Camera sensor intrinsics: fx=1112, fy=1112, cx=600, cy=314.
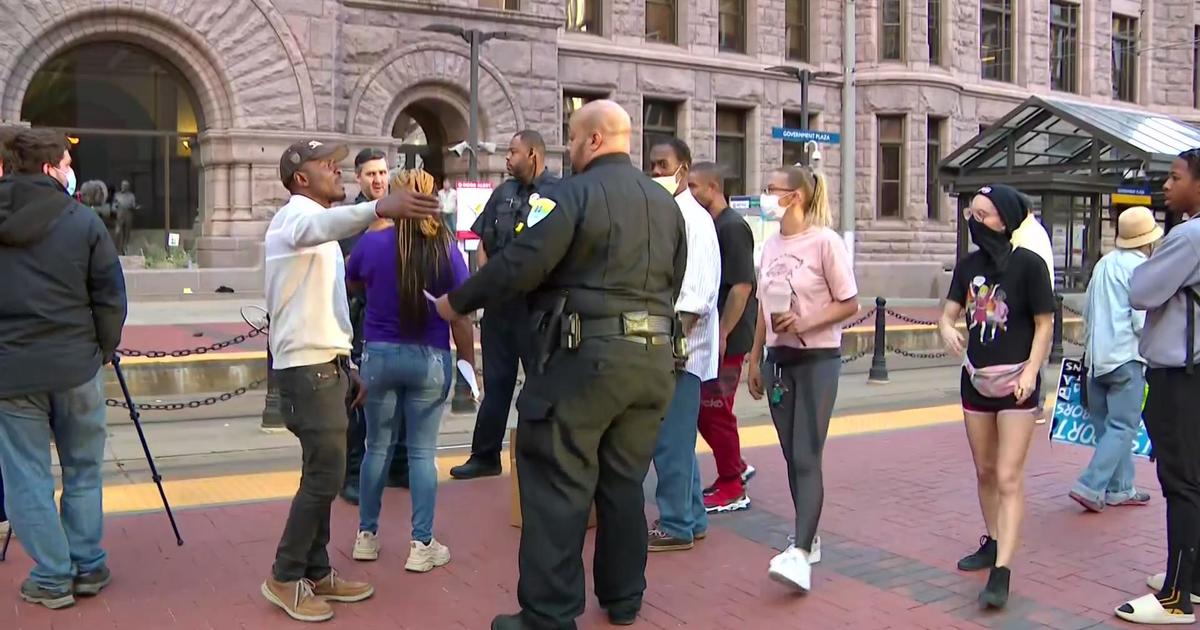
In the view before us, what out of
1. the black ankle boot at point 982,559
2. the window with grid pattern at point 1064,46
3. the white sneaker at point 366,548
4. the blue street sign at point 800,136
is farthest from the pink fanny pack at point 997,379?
the window with grid pattern at point 1064,46

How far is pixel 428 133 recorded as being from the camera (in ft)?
80.5

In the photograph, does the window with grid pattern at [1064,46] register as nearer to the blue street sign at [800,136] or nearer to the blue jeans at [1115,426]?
the blue street sign at [800,136]

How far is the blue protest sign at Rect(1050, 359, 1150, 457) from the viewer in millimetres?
7258

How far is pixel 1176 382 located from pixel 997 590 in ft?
3.96

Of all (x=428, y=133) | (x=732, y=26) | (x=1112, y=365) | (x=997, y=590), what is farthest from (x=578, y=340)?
(x=732, y=26)

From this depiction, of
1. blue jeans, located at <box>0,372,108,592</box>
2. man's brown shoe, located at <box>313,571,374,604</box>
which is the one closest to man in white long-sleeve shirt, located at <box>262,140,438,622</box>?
man's brown shoe, located at <box>313,571,374,604</box>

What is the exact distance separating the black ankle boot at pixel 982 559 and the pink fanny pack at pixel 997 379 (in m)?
0.96

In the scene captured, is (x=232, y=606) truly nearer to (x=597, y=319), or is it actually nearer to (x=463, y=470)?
(x=597, y=319)

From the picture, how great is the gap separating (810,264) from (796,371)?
52 centimetres

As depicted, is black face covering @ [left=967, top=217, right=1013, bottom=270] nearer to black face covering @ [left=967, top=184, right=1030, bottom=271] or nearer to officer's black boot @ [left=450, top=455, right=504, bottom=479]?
black face covering @ [left=967, top=184, right=1030, bottom=271]

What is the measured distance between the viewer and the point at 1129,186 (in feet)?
69.2

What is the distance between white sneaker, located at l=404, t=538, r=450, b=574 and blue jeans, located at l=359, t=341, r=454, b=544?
4 centimetres

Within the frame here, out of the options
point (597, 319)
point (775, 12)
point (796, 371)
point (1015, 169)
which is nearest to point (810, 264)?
point (796, 371)

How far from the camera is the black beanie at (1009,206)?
16.8 feet
